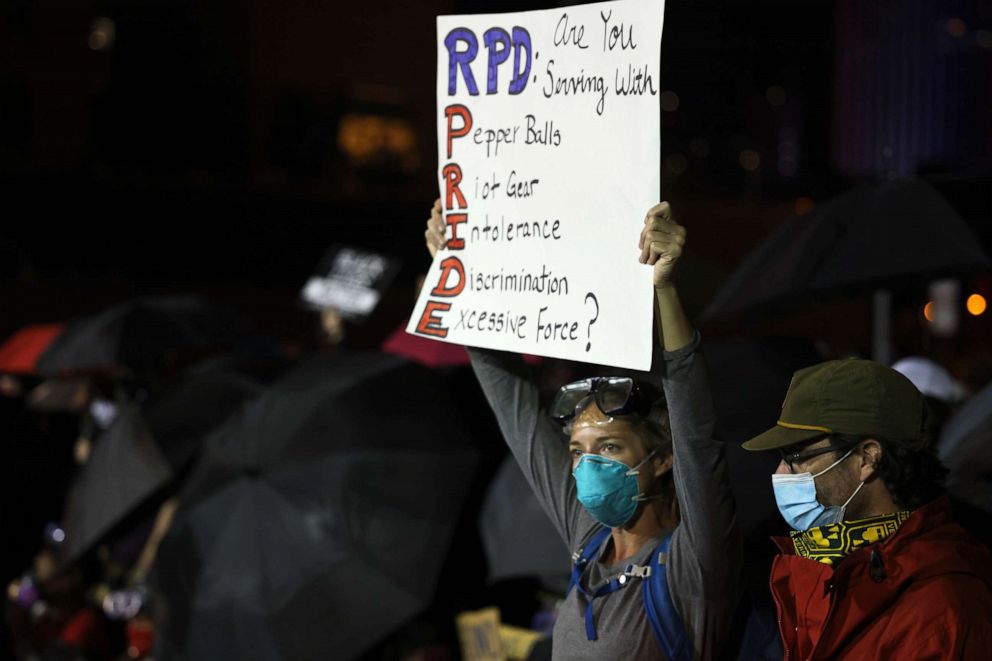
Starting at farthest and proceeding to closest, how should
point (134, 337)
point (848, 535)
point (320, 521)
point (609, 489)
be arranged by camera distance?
point (134, 337), point (320, 521), point (609, 489), point (848, 535)

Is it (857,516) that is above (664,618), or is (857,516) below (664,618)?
above

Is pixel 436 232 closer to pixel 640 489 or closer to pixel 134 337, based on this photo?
pixel 640 489

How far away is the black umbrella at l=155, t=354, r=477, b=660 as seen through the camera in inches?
215

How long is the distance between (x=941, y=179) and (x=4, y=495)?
603 centimetres

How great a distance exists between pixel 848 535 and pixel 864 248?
115 inches

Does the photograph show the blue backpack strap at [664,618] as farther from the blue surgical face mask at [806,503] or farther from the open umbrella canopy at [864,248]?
the open umbrella canopy at [864,248]

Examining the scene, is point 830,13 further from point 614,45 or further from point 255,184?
point 614,45

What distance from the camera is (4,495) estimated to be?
8672 millimetres

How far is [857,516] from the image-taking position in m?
2.95

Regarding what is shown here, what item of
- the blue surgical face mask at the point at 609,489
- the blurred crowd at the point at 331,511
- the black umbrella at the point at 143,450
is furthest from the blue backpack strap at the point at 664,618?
the black umbrella at the point at 143,450

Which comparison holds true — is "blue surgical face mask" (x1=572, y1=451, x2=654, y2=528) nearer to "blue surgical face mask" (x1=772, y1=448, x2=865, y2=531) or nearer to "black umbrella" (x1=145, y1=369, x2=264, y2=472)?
"blue surgical face mask" (x1=772, y1=448, x2=865, y2=531)

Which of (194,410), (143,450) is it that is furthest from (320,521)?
(194,410)

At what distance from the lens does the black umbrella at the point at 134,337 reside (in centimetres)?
830

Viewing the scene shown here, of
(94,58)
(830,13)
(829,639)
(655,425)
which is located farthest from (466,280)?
(830,13)
